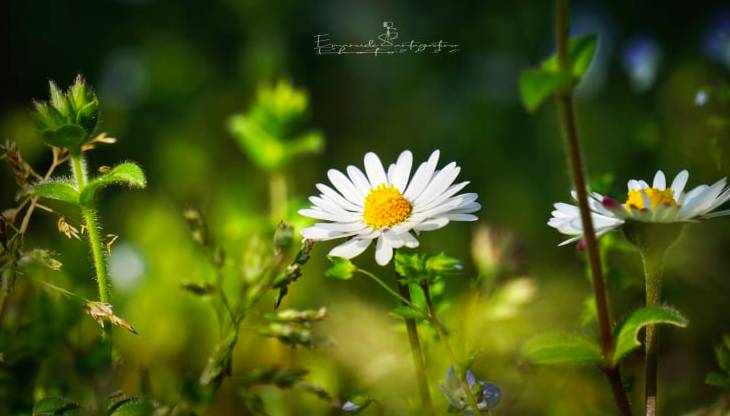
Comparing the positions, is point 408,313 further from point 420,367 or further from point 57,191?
point 57,191

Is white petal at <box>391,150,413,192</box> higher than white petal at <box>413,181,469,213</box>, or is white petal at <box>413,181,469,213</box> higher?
white petal at <box>391,150,413,192</box>

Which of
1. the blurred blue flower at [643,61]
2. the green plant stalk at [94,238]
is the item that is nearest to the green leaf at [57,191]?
the green plant stalk at [94,238]

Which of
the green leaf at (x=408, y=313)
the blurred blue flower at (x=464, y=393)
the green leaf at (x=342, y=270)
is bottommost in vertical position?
the blurred blue flower at (x=464, y=393)

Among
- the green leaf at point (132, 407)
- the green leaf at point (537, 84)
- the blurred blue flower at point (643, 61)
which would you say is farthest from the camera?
the blurred blue flower at point (643, 61)

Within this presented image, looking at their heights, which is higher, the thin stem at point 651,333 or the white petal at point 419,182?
the white petal at point 419,182
